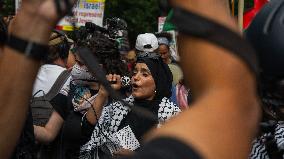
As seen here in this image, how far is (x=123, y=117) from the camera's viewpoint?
5.27 meters

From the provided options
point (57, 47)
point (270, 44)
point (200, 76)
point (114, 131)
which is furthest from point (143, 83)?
point (200, 76)

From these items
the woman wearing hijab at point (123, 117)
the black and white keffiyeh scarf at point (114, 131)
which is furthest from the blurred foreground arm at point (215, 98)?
the black and white keffiyeh scarf at point (114, 131)

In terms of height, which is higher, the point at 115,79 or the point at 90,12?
the point at 115,79

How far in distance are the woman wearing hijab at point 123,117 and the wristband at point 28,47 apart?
3.23 metres

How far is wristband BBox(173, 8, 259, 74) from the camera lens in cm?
135

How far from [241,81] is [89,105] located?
4.20 meters

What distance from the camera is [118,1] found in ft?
90.9

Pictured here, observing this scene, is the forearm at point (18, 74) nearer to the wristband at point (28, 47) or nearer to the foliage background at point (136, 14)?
the wristband at point (28, 47)

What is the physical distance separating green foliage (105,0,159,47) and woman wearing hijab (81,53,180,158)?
70.6ft

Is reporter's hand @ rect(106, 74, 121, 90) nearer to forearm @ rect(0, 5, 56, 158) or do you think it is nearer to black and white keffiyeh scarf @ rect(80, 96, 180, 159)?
black and white keffiyeh scarf @ rect(80, 96, 180, 159)

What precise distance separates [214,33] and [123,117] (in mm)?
3952

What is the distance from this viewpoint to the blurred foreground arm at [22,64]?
5.11ft

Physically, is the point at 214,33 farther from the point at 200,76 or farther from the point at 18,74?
the point at 18,74

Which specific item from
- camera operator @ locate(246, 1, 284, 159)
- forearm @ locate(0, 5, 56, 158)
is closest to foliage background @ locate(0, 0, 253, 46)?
camera operator @ locate(246, 1, 284, 159)
